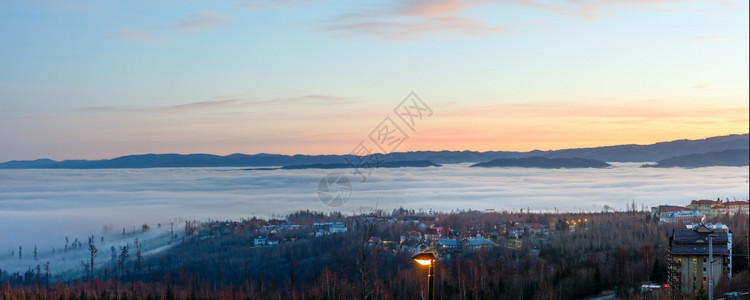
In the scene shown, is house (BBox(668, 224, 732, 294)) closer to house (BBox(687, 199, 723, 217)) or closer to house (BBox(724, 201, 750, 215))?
house (BBox(724, 201, 750, 215))

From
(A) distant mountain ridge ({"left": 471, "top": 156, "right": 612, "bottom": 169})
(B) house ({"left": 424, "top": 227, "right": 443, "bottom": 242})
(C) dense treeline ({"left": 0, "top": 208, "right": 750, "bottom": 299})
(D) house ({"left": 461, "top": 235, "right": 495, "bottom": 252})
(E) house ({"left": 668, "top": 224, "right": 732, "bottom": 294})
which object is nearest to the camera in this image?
(E) house ({"left": 668, "top": 224, "right": 732, "bottom": 294})

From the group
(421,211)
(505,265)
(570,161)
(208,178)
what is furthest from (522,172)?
(505,265)

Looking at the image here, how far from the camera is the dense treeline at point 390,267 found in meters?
22.0

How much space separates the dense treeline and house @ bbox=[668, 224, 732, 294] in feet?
2.04

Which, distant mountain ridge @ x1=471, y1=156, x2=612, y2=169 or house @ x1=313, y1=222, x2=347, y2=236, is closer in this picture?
house @ x1=313, y1=222, x2=347, y2=236

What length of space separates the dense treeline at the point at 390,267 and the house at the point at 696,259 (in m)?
0.62

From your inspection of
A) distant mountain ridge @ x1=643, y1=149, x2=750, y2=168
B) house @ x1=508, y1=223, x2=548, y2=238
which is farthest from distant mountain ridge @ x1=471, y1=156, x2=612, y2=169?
house @ x1=508, y1=223, x2=548, y2=238

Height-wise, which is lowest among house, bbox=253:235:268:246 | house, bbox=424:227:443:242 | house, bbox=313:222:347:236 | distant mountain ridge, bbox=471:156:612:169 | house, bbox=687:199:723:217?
house, bbox=253:235:268:246

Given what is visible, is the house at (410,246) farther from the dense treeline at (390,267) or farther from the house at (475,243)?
the house at (475,243)

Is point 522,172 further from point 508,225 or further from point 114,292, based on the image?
point 114,292

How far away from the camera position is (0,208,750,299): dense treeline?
21984mm

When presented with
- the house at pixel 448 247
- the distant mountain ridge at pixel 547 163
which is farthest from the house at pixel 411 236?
the distant mountain ridge at pixel 547 163

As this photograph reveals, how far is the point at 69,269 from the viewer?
3572 centimetres

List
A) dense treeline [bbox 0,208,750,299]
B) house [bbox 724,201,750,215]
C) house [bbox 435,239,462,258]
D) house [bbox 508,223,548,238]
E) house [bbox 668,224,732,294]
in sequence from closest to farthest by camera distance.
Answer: house [bbox 668,224,732,294]
dense treeline [bbox 0,208,750,299]
house [bbox 435,239,462,258]
house [bbox 508,223,548,238]
house [bbox 724,201,750,215]
